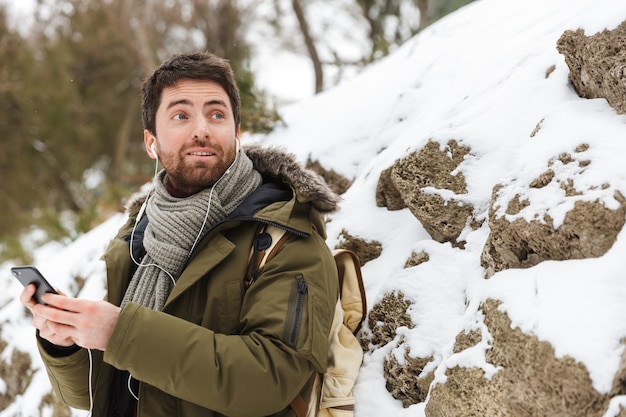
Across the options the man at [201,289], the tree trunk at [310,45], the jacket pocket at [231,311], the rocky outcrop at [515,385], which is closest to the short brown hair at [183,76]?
the man at [201,289]

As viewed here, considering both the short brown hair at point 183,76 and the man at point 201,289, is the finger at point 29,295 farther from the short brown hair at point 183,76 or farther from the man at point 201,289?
the short brown hair at point 183,76

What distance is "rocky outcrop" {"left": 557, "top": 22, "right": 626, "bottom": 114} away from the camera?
1.60 meters

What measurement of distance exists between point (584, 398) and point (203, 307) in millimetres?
1044

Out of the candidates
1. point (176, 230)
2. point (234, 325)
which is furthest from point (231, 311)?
point (176, 230)

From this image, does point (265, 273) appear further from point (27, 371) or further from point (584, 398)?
point (27, 371)

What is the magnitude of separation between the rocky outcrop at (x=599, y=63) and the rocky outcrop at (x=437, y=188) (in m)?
0.47

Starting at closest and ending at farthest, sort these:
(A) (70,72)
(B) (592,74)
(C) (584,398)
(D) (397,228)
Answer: (C) (584,398)
(B) (592,74)
(D) (397,228)
(A) (70,72)

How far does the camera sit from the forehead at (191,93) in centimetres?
181

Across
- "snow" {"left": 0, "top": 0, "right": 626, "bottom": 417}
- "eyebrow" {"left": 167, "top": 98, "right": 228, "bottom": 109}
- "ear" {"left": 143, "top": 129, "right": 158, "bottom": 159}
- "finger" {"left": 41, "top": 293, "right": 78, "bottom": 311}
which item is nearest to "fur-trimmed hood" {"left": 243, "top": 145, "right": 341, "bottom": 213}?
"eyebrow" {"left": 167, "top": 98, "right": 228, "bottom": 109}

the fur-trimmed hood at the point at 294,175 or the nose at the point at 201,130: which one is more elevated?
the nose at the point at 201,130

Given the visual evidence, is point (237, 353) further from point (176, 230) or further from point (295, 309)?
point (176, 230)

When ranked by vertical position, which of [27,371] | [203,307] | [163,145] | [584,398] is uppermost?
[163,145]

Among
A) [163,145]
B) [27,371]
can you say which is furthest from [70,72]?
[163,145]

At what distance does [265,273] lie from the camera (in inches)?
59.3
